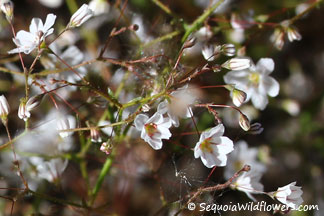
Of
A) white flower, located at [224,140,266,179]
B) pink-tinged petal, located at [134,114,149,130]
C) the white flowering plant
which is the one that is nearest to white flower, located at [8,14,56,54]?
the white flowering plant

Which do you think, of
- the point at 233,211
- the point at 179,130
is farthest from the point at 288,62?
the point at 233,211

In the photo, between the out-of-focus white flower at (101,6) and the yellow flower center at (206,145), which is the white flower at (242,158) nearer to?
the yellow flower center at (206,145)

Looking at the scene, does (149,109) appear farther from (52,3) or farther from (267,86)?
(52,3)

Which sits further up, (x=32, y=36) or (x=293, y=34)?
(x=32, y=36)

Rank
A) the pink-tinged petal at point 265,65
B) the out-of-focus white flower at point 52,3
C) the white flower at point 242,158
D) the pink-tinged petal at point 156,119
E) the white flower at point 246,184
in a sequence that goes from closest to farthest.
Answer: the pink-tinged petal at point 156,119, the white flower at point 246,184, the pink-tinged petal at point 265,65, the white flower at point 242,158, the out-of-focus white flower at point 52,3

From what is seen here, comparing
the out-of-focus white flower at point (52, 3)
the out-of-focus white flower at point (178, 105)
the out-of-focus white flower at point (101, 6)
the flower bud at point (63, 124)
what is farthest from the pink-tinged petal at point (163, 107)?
the out-of-focus white flower at point (52, 3)

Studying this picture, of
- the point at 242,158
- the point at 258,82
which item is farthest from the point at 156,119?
the point at 242,158
